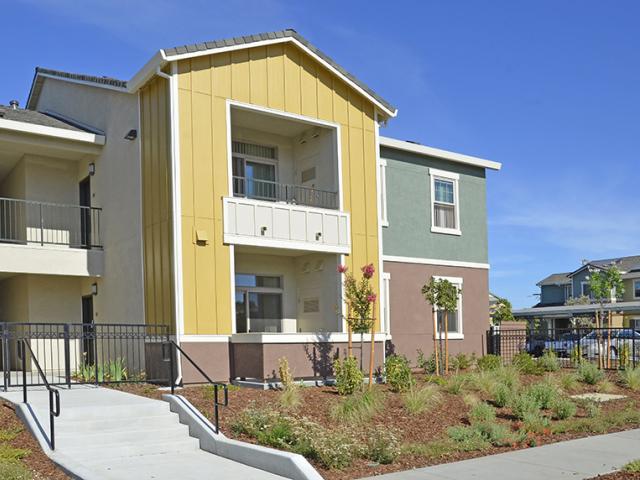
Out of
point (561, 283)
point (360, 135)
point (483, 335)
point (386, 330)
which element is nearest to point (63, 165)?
point (360, 135)

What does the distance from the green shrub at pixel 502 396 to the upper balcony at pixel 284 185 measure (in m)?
5.64

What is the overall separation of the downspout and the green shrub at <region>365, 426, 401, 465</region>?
6.04 metres

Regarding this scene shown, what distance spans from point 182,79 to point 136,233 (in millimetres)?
3850

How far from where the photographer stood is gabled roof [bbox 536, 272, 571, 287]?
61191mm

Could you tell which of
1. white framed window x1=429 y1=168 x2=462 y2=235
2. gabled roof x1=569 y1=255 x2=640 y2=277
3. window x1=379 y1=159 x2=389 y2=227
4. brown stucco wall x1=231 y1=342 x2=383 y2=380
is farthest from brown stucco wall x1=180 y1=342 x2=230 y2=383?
gabled roof x1=569 y1=255 x2=640 y2=277

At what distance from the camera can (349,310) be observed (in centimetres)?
1748

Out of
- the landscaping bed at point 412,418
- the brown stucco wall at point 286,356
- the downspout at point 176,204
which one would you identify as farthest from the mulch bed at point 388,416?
the downspout at point 176,204

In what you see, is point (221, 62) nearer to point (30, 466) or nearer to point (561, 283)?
point (30, 466)

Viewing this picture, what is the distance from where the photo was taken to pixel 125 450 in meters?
10.5

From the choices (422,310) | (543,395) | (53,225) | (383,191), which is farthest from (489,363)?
(53,225)

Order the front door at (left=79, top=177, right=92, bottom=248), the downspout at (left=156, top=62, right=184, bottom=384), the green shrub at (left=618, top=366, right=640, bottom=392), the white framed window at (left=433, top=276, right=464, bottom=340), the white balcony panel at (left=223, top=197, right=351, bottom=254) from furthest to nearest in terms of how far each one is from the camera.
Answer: the white framed window at (left=433, top=276, right=464, bottom=340) < the front door at (left=79, top=177, right=92, bottom=248) < the green shrub at (left=618, top=366, right=640, bottom=392) < the white balcony panel at (left=223, top=197, right=351, bottom=254) < the downspout at (left=156, top=62, right=184, bottom=384)

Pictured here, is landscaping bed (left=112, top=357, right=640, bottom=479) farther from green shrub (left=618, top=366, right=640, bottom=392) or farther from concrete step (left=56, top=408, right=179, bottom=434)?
concrete step (left=56, top=408, right=179, bottom=434)

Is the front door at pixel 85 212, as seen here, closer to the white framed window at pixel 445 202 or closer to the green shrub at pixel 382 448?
the white framed window at pixel 445 202

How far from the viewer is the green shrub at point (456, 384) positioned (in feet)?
48.9
